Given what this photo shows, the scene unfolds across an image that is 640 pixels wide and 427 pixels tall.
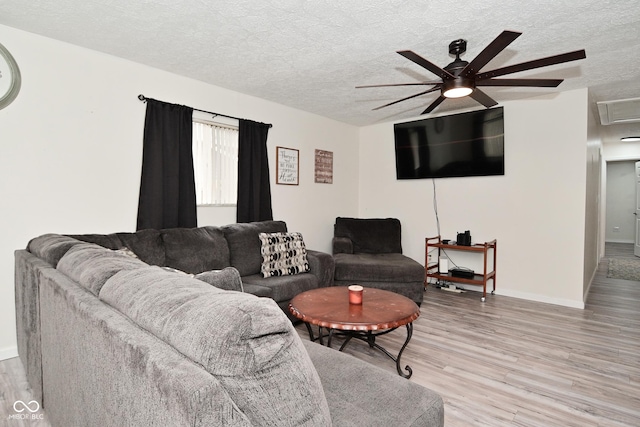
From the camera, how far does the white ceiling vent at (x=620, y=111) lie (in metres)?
4.20

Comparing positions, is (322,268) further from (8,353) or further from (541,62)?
(8,353)

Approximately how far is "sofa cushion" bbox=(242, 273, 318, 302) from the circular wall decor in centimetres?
225

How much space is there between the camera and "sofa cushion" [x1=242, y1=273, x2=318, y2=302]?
306 centimetres

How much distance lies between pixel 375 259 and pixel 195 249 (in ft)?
6.98

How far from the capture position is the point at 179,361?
2.36 feet

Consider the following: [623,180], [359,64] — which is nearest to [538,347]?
[359,64]

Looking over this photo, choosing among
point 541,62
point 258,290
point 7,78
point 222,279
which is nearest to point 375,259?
point 258,290

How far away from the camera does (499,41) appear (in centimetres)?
192

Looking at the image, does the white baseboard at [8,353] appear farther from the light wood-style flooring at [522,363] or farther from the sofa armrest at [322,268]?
the sofa armrest at [322,268]

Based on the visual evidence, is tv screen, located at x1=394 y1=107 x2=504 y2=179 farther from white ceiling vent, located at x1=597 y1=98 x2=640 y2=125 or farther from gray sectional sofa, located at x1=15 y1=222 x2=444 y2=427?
gray sectional sofa, located at x1=15 y1=222 x2=444 y2=427

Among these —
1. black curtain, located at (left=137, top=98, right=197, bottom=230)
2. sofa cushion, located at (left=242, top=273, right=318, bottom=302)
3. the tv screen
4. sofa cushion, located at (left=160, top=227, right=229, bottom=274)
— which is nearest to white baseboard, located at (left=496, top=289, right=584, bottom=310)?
the tv screen

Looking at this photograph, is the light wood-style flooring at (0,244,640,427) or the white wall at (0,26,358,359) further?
the white wall at (0,26,358,359)

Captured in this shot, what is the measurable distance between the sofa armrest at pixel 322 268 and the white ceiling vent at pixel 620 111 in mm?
3937

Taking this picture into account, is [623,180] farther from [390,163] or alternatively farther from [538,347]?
[538,347]
